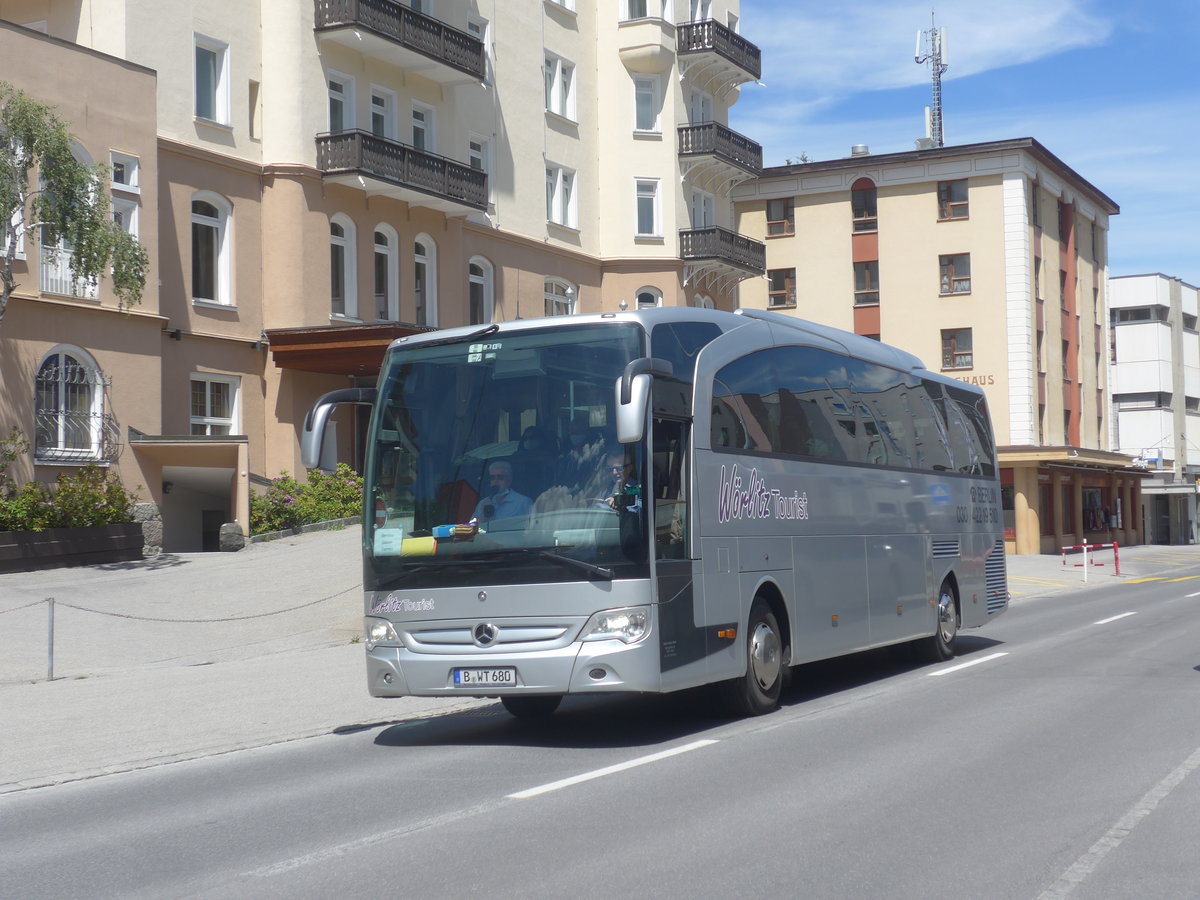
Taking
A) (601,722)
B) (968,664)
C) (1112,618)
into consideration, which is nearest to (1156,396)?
(1112,618)

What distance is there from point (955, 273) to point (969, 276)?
0.58 metres

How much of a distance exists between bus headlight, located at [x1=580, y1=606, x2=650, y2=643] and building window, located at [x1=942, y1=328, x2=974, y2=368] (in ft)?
160

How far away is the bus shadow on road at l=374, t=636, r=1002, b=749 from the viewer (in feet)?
36.2

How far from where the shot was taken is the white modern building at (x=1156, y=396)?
79188mm

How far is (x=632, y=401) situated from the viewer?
30.7ft

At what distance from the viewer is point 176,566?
25.0 m

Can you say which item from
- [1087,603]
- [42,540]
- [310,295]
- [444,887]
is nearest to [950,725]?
[444,887]

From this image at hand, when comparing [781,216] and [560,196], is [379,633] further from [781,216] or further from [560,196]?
[781,216]

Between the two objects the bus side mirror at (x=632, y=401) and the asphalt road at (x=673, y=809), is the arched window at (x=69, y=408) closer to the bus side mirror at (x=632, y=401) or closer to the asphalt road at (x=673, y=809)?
the asphalt road at (x=673, y=809)

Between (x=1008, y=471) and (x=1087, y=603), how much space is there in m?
28.1

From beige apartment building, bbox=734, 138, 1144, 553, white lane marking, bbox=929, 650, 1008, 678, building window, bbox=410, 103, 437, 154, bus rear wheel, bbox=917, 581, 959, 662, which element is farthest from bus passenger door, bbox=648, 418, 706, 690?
beige apartment building, bbox=734, 138, 1144, 553

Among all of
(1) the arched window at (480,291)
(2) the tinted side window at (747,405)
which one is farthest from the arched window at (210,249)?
(2) the tinted side window at (747,405)

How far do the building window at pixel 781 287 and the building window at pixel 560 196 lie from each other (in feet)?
59.6

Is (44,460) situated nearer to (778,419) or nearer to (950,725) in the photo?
(778,419)
